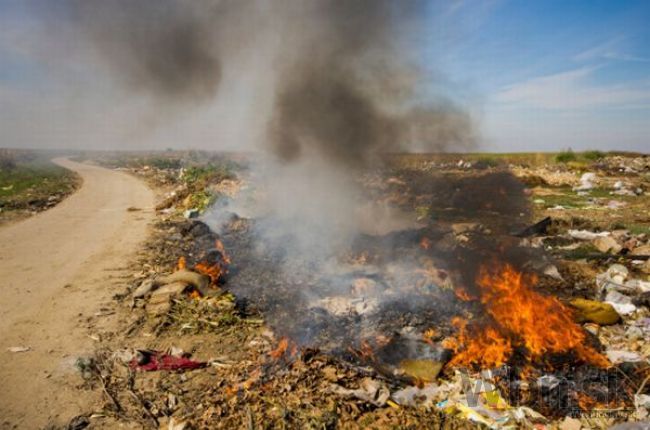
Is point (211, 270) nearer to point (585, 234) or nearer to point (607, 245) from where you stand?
point (607, 245)

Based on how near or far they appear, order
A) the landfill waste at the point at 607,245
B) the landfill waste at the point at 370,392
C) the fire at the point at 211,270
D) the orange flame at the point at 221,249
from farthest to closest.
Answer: the landfill waste at the point at 607,245 < the orange flame at the point at 221,249 < the fire at the point at 211,270 < the landfill waste at the point at 370,392

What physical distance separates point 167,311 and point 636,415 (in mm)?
6377

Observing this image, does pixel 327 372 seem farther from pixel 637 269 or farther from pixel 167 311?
pixel 637 269

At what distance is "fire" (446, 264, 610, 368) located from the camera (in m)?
4.87

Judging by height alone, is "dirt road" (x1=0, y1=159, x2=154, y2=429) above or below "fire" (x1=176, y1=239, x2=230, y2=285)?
below

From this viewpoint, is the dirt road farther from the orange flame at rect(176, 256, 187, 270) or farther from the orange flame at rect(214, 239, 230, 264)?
the orange flame at rect(214, 239, 230, 264)

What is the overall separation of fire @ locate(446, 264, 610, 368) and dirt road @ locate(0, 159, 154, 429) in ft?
15.4

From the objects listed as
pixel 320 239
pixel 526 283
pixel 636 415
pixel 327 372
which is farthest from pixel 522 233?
pixel 327 372

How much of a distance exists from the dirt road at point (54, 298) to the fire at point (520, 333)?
15.4 feet

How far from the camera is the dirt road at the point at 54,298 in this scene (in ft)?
14.7

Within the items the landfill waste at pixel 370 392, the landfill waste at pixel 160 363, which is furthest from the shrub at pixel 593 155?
the landfill waste at pixel 160 363

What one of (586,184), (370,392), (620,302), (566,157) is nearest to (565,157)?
(566,157)

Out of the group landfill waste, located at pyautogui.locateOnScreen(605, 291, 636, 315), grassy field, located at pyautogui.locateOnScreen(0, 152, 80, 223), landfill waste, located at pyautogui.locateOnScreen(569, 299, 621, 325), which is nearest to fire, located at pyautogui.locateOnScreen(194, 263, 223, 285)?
landfill waste, located at pyautogui.locateOnScreen(569, 299, 621, 325)

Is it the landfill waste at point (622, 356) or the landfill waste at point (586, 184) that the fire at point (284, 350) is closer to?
the landfill waste at point (622, 356)
